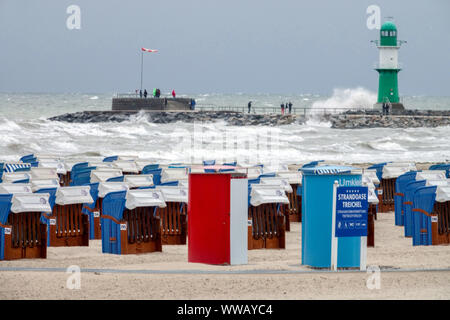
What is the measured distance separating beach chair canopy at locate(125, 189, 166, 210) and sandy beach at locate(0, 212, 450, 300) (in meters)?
0.67

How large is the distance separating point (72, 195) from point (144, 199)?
132cm

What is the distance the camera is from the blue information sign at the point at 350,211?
9719mm

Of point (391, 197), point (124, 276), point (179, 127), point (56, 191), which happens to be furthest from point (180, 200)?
point (179, 127)

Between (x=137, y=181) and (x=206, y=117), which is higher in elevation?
(x=206, y=117)

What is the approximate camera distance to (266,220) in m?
12.5

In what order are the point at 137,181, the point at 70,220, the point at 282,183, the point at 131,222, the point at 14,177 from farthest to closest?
the point at 14,177 < the point at 282,183 < the point at 137,181 < the point at 70,220 < the point at 131,222

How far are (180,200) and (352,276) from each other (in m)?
3.98

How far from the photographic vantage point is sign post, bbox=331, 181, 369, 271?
9.70 metres

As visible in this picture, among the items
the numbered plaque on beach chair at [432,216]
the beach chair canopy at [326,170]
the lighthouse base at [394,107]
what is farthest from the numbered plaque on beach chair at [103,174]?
the lighthouse base at [394,107]

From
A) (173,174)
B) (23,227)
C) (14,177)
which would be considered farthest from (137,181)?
(23,227)

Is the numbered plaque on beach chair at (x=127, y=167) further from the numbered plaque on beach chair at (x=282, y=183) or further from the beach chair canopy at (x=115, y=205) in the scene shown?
the beach chair canopy at (x=115, y=205)

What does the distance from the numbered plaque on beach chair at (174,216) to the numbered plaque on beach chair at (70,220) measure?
110cm

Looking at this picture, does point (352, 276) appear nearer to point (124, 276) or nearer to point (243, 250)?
point (243, 250)

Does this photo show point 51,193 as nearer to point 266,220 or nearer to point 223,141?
point 266,220
